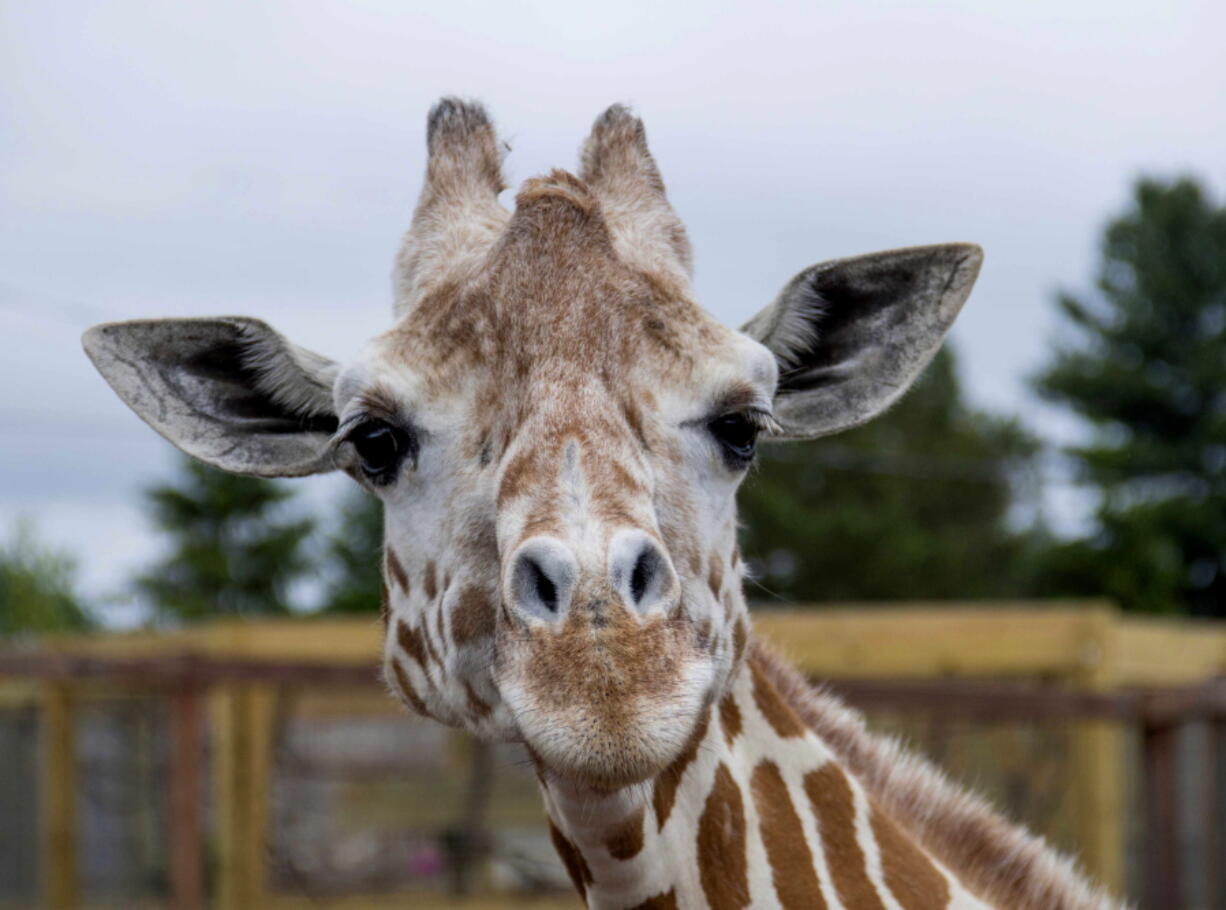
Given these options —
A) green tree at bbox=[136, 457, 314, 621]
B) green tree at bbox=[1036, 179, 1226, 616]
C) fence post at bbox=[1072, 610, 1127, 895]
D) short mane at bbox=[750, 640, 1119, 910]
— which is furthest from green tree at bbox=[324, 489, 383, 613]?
short mane at bbox=[750, 640, 1119, 910]

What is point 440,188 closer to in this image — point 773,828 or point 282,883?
point 773,828

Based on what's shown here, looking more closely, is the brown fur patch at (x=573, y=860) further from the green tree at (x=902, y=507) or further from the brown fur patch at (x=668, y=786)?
the green tree at (x=902, y=507)

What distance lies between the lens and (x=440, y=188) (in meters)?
3.36

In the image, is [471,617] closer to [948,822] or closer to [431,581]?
[431,581]

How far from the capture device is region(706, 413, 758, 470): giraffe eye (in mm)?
2854

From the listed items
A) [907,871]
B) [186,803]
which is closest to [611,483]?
[907,871]

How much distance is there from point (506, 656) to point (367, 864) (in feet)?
28.6

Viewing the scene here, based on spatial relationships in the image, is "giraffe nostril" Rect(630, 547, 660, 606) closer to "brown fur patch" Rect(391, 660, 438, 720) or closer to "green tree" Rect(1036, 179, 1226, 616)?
"brown fur patch" Rect(391, 660, 438, 720)

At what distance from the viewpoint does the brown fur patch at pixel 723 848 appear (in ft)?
9.80

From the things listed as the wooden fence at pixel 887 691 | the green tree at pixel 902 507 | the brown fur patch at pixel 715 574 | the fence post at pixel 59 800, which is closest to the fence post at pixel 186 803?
the wooden fence at pixel 887 691

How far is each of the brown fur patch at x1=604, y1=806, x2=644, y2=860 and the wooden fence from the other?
5358 millimetres

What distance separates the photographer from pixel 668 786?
2971 mm

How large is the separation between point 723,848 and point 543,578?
0.89m

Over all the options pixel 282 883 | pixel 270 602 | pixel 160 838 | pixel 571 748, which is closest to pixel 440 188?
pixel 571 748
